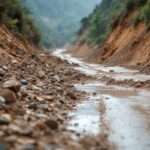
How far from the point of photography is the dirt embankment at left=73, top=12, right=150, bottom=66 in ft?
151

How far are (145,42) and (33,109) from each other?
36.3 metres

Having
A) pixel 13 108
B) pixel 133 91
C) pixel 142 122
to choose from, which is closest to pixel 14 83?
pixel 13 108

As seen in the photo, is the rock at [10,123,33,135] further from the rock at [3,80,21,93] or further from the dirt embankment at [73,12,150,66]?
the dirt embankment at [73,12,150,66]

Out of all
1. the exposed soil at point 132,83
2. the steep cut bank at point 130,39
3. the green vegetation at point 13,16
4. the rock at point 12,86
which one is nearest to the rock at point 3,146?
the rock at point 12,86

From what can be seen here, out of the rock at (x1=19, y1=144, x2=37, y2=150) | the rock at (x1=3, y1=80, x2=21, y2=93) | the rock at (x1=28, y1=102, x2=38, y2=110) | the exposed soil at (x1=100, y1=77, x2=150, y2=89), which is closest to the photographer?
the rock at (x1=19, y1=144, x2=37, y2=150)

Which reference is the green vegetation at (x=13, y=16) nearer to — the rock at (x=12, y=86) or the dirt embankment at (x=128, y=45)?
the dirt embankment at (x=128, y=45)

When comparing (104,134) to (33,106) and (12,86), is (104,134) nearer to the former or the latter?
(33,106)

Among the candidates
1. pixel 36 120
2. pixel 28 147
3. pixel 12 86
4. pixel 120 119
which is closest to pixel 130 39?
pixel 12 86

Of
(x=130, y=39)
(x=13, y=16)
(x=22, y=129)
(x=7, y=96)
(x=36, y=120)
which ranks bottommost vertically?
(x=22, y=129)

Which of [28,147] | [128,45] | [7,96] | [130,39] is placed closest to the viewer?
[28,147]

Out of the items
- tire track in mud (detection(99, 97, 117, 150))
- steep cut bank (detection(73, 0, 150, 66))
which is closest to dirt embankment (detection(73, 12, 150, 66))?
steep cut bank (detection(73, 0, 150, 66))

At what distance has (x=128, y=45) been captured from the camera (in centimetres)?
5228

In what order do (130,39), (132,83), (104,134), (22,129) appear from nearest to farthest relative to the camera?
(22,129), (104,134), (132,83), (130,39)

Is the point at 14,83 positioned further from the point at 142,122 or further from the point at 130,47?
the point at 130,47
